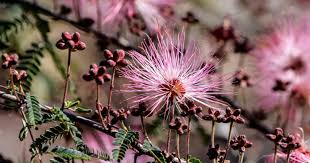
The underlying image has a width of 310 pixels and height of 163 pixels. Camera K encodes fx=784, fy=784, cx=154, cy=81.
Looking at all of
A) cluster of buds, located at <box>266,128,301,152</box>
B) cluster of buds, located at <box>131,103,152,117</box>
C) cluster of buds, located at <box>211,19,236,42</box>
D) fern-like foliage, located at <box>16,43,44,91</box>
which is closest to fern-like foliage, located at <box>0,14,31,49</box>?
fern-like foliage, located at <box>16,43,44,91</box>

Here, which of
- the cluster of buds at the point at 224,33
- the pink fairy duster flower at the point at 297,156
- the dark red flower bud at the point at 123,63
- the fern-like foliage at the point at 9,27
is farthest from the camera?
the cluster of buds at the point at 224,33

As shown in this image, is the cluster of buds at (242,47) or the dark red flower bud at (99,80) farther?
the cluster of buds at (242,47)

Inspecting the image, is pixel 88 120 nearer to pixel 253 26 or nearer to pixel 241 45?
pixel 241 45

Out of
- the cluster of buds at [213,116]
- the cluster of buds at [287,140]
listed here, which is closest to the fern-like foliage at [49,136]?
the cluster of buds at [213,116]

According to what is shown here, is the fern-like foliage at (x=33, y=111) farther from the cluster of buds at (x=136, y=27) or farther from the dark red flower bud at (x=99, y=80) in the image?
the cluster of buds at (x=136, y=27)

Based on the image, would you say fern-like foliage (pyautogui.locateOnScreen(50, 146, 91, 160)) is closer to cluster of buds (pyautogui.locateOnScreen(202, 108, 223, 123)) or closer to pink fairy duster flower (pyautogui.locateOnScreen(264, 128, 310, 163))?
cluster of buds (pyautogui.locateOnScreen(202, 108, 223, 123))
